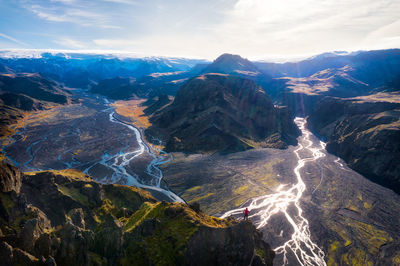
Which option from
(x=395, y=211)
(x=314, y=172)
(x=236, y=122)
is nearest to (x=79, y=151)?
(x=236, y=122)

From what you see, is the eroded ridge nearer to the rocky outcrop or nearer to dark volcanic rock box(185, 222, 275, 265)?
dark volcanic rock box(185, 222, 275, 265)

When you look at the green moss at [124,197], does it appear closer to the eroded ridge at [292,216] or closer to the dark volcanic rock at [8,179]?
the dark volcanic rock at [8,179]

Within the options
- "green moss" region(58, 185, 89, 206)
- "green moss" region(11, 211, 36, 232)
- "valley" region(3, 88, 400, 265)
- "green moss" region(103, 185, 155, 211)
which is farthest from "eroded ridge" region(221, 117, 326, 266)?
"green moss" region(11, 211, 36, 232)

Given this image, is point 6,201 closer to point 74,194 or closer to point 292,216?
point 74,194

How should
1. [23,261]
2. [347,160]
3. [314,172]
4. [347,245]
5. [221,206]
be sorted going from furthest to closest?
[347,160] < [314,172] < [221,206] < [347,245] < [23,261]

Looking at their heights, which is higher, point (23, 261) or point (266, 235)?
point (23, 261)

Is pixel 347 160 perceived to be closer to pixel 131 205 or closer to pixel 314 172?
pixel 314 172

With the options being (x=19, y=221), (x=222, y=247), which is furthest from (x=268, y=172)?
(x=19, y=221)

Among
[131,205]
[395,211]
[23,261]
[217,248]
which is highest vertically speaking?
[23,261]
